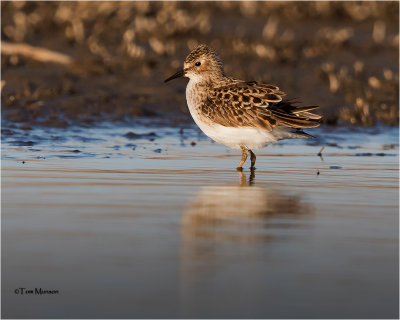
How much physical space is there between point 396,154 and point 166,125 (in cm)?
424

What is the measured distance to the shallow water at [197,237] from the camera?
159 inches

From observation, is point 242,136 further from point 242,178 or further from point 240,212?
point 240,212

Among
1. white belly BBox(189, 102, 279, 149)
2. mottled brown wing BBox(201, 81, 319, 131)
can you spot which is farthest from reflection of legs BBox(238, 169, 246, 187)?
mottled brown wing BBox(201, 81, 319, 131)

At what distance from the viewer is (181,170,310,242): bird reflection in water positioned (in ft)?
18.3

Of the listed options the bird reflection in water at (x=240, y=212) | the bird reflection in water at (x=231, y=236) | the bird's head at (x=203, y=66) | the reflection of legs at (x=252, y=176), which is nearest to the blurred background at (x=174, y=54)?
the bird's head at (x=203, y=66)

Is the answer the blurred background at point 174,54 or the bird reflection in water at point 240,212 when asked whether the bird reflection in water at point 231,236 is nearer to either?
the bird reflection in water at point 240,212

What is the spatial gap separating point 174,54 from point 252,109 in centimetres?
796

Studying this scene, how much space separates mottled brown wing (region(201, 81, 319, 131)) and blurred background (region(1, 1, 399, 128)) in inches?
158

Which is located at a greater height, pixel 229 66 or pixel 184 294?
pixel 229 66

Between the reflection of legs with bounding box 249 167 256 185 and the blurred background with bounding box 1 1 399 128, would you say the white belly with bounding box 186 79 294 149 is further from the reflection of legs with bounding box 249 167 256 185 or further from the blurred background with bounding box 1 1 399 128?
the blurred background with bounding box 1 1 399 128

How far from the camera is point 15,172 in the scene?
8414mm

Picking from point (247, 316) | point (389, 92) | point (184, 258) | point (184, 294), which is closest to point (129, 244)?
point (184, 258)

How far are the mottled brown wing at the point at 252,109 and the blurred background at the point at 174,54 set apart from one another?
13.2ft

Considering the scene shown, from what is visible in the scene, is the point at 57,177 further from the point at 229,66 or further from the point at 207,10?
the point at 207,10
